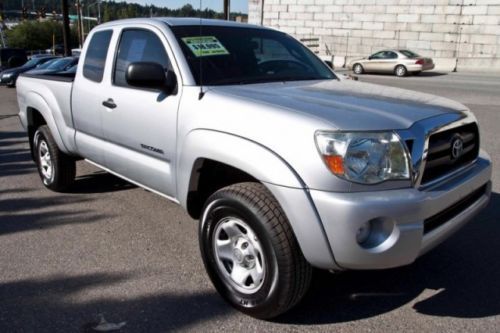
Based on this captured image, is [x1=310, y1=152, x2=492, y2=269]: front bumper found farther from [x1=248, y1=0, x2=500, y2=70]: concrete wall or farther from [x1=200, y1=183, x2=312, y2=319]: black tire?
[x1=248, y1=0, x2=500, y2=70]: concrete wall

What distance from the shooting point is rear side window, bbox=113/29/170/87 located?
3.80 metres

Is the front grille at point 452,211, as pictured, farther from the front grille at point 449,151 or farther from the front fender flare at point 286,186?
the front fender flare at point 286,186

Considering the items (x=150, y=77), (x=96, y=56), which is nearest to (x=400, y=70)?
(x=96, y=56)

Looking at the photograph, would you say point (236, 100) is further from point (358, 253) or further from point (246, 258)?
point (358, 253)

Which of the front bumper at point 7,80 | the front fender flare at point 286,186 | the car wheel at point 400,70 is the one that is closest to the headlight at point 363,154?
the front fender flare at point 286,186

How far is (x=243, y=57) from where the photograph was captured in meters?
3.89

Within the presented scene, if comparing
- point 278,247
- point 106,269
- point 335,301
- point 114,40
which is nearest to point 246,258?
point 278,247

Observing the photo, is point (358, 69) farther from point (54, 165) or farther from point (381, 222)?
point (381, 222)

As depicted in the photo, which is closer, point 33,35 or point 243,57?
point 243,57

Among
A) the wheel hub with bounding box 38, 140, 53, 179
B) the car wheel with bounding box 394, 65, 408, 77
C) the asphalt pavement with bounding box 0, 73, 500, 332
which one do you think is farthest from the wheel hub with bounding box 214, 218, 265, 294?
the car wheel with bounding box 394, 65, 408, 77

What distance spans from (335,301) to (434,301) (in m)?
0.67

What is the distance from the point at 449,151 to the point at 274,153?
1.15 metres

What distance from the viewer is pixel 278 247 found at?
2725mm

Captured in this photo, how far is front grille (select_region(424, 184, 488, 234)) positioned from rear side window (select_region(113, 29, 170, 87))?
7.09 ft
